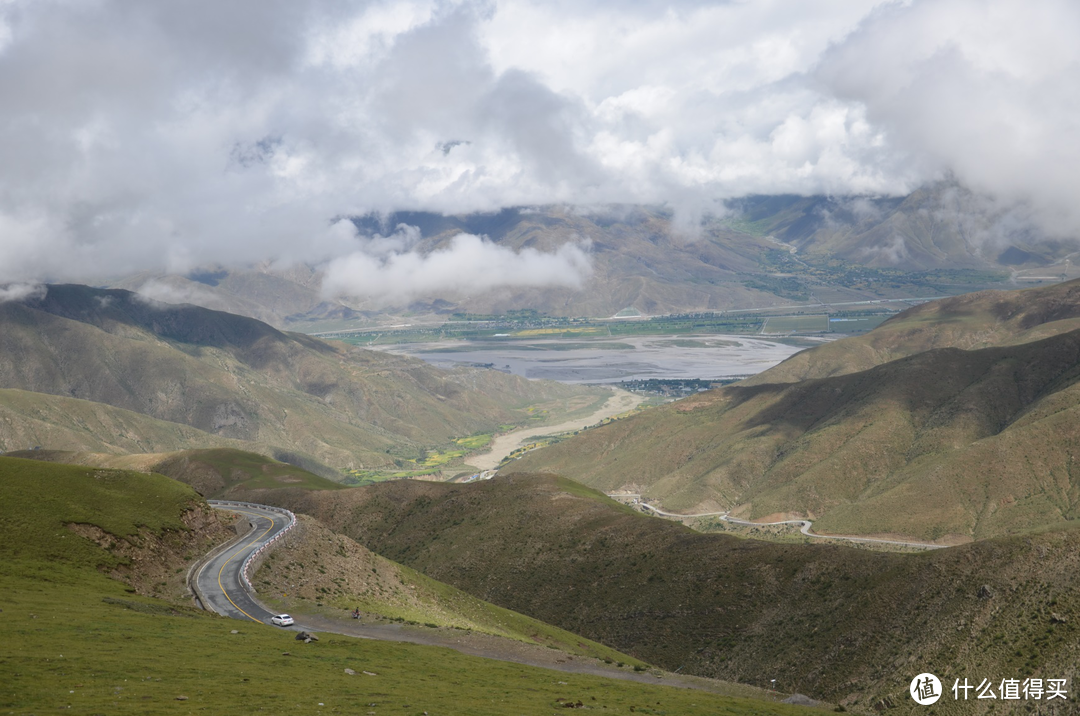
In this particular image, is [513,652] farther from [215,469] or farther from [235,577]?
[215,469]

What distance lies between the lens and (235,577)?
72.8m

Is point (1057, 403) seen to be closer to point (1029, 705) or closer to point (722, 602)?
point (722, 602)

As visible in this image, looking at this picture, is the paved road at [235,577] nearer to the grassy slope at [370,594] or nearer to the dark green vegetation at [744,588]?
the grassy slope at [370,594]

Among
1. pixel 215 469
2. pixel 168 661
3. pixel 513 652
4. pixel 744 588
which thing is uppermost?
pixel 168 661

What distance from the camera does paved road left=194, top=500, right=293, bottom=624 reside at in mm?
64812

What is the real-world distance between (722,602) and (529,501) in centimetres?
5104

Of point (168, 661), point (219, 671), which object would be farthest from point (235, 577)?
point (219, 671)

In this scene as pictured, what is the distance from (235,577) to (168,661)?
3039 centimetres

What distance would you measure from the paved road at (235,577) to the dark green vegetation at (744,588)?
32976mm

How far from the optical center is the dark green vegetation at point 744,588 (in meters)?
64.1

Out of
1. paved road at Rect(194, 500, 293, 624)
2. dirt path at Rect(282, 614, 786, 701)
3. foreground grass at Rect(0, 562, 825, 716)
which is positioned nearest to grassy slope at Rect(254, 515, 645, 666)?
paved road at Rect(194, 500, 293, 624)

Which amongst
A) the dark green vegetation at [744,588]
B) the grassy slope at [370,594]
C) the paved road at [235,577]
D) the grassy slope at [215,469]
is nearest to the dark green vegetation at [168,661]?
the paved road at [235,577]

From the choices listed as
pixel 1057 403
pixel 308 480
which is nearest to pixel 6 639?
pixel 308 480

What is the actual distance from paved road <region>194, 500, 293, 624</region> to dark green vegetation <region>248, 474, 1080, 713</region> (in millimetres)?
32976
